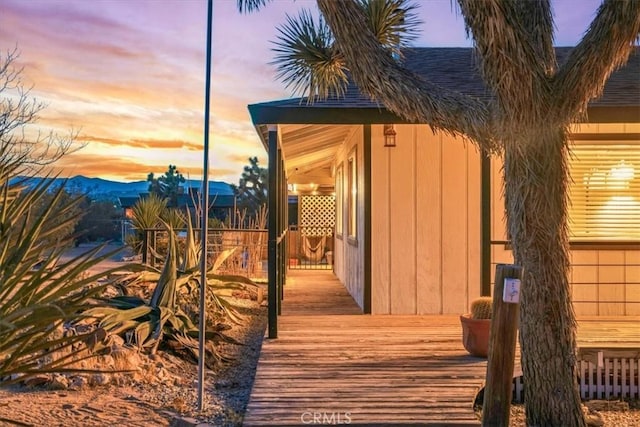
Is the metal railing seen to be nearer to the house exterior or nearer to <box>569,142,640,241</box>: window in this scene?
the house exterior

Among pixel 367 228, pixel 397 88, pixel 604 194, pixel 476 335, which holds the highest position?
pixel 397 88

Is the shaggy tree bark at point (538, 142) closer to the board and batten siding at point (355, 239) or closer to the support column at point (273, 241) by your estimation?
the support column at point (273, 241)

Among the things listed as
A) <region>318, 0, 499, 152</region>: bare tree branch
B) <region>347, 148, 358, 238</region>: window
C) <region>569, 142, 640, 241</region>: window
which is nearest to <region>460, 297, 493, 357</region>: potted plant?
<region>318, 0, 499, 152</region>: bare tree branch

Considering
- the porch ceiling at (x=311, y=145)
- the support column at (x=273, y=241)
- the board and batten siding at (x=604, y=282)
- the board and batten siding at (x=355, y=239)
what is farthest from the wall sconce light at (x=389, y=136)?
the support column at (x=273, y=241)

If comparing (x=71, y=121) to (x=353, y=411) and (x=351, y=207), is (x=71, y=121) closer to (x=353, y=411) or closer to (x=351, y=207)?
(x=351, y=207)

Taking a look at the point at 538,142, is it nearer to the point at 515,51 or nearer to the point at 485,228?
the point at 515,51

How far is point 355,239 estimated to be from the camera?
725 centimetres

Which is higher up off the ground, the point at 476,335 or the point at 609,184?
the point at 609,184

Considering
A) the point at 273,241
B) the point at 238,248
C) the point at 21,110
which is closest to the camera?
the point at 273,241

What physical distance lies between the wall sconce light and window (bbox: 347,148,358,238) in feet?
3.39

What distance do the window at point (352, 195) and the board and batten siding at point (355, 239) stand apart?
11 centimetres

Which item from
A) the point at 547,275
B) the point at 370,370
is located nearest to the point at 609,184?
the point at 547,275

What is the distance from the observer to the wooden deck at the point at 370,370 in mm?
3303

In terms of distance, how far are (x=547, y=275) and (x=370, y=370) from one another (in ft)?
5.40
